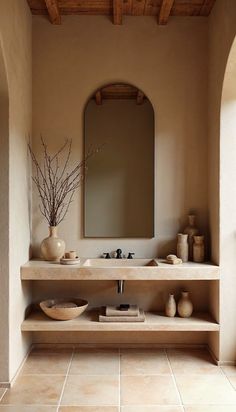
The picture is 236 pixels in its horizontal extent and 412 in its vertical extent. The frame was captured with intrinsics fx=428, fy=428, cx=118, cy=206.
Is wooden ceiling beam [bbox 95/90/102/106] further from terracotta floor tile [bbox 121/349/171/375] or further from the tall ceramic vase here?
terracotta floor tile [bbox 121/349/171/375]

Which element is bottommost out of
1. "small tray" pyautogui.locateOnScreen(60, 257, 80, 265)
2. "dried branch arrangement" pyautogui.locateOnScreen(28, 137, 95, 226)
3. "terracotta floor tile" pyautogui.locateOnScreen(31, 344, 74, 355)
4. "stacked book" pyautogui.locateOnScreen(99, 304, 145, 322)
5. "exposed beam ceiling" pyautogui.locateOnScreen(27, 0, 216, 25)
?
"terracotta floor tile" pyautogui.locateOnScreen(31, 344, 74, 355)

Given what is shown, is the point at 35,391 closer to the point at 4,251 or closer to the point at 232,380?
the point at 4,251

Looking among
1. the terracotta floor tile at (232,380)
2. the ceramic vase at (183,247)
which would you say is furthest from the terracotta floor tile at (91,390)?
the ceramic vase at (183,247)

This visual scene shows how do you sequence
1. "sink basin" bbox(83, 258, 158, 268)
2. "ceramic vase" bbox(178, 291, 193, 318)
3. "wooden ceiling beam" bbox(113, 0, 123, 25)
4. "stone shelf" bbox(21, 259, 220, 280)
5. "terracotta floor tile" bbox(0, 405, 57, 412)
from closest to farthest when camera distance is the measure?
"terracotta floor tile" bbox(0, 405, 57, 412), "stone shelf" bbox(21, 259, 220, 280), "wooden ceiling beam" bbox(113, 0, 123, 25), "ceramic vase" bbox(178, 291, 193, 318), "sink basin" bbox(83, 258, 158, 268)

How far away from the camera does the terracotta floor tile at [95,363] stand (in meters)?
3.30

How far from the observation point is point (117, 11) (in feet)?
11.9

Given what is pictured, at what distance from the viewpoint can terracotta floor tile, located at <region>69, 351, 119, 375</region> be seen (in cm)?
330

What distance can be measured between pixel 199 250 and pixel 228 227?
366 mm

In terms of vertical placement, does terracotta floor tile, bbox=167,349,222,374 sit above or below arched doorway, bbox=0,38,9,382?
below

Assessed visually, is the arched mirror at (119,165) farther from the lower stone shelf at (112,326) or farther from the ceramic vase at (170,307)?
the lower stone shelf at (112,326)

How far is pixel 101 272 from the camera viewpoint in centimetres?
340

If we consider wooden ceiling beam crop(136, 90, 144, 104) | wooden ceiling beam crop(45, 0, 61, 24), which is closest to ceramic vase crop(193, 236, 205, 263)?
wooden ceiling beam crop(136, 90, 144, 104)

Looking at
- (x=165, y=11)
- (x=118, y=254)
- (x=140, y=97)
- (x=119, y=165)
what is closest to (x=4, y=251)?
(x=118, y=254)

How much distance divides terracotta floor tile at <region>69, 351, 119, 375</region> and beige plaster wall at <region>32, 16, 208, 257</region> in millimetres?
946
